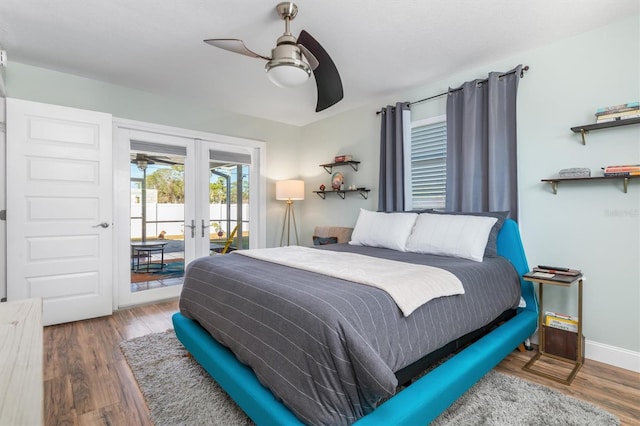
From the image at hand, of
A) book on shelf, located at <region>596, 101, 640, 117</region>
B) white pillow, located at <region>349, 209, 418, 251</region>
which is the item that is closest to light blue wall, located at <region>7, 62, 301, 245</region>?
white pillow, located at <region>349, 209, 418, 251</region>

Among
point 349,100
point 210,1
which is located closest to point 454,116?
point 349,100

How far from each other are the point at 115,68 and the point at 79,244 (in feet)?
5.88

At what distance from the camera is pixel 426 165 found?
3535mm

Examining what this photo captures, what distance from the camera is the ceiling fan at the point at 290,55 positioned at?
6.51 ft

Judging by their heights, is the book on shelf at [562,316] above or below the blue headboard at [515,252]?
below

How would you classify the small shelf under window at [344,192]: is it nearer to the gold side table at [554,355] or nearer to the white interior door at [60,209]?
the gold side table at [554,355]

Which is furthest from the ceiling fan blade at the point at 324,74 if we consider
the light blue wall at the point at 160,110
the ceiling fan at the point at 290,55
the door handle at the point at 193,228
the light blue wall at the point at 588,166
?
the door handle at the point at 193,228

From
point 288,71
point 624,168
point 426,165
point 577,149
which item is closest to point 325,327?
point 288,71

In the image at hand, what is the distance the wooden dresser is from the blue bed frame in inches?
34.7

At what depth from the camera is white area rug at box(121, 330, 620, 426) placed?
1.69 m

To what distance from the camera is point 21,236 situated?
9.66 feet

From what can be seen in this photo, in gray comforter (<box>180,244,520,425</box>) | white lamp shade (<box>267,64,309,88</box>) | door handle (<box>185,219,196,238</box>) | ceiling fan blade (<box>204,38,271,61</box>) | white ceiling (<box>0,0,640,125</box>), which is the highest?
white ceiling (<box>0,0,640,125</box>)

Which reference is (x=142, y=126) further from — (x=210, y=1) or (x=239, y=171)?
(x=210, y=1)

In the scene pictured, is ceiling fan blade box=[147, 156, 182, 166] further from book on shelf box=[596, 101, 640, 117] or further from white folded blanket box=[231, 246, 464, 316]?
book on shelf box=[596, 101, 640, 117]
